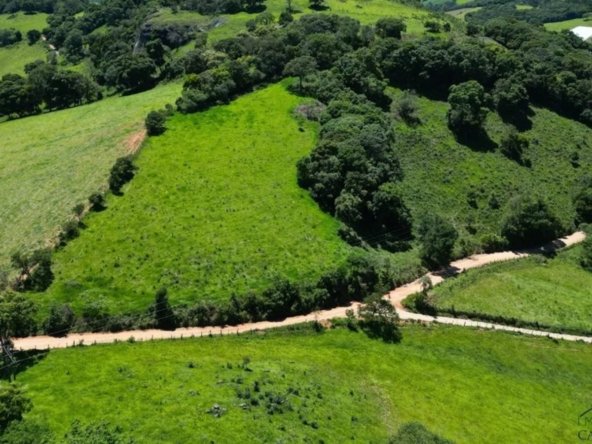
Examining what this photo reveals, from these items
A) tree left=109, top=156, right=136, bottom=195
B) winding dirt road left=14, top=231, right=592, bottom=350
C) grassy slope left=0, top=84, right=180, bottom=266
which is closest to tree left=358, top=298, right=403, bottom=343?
winding dirt road left=14, top=231, right=592, bottom=350

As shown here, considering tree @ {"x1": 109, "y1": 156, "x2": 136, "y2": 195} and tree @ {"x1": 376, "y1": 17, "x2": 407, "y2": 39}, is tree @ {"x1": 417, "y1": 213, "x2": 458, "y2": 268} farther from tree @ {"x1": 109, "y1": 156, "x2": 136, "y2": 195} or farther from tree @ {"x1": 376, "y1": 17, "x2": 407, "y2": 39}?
tree @ {"x1": 376, "y1": 17, "x2": 407, "y2": 39}

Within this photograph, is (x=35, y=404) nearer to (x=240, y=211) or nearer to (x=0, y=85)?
(x=240, y=211)

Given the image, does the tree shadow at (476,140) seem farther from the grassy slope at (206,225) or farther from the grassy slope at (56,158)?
the grassy slope at (56,158)

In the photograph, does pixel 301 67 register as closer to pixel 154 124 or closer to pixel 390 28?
pixel 390 28

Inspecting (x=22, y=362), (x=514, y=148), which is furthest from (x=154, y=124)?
(x=514, y=148)

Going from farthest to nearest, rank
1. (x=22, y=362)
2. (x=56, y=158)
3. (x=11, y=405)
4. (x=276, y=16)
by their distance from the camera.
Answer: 1. (x=276, y=16)
2. (x=56, y=158)
3. (x=22, y=362)
4. (x=11, y=405)

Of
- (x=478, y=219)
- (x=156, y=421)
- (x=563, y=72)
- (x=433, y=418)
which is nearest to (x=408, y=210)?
(x=478, y=219)
